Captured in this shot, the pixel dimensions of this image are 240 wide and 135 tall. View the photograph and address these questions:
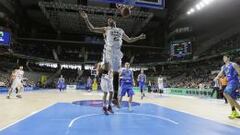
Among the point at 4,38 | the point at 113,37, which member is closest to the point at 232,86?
the point at 113,37

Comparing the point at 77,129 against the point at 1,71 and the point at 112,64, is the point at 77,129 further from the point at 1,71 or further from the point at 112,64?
the point at 1,71

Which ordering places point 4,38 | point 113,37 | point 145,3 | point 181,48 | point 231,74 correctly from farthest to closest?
point 181,48
point 4,38
point 145,3
point 231,74
point 113,37

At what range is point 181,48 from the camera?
40.2 meters

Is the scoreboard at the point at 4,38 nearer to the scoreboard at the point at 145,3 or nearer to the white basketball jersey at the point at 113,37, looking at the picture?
the scoreboard at the point at 145,3

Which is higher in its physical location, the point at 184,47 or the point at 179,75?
the point at 184,47

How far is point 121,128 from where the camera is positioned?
5922 mm

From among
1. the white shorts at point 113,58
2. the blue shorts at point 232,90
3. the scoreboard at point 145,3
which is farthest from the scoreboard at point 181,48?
the white shorts at point 113,58

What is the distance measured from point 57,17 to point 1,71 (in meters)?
12.6

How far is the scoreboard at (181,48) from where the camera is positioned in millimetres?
39500

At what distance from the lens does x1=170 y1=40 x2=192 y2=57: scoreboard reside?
130 ft

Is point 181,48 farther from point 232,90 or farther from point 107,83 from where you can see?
point 107,83

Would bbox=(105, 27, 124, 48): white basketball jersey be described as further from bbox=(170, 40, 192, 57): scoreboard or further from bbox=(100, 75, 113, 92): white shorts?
bbox=(170, 40, 192, 57): scoreboard

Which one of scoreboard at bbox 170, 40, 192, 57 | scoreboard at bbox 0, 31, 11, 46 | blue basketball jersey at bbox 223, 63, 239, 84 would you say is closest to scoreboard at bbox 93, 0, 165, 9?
blue basketball jersey at bbox 223, 63, 239, 84

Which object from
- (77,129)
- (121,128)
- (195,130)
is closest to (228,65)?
(195,130)
